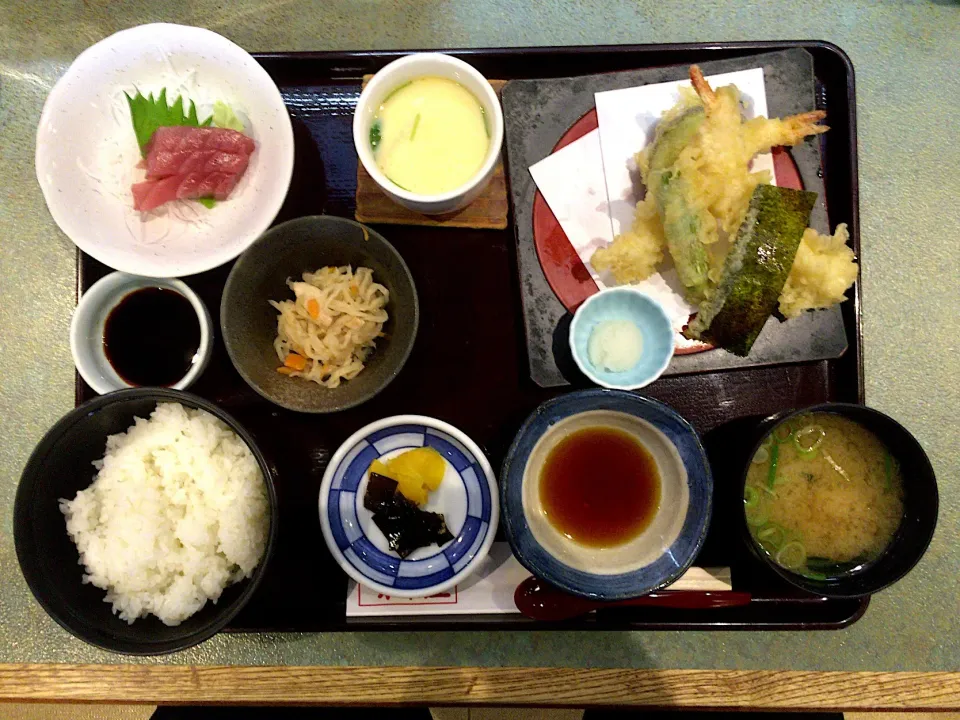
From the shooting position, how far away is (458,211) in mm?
1874

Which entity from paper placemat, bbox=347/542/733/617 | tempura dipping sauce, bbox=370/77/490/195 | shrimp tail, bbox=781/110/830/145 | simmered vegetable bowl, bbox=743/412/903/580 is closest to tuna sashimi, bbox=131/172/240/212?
tempura dipping sauce, bbox=370/77/490/195

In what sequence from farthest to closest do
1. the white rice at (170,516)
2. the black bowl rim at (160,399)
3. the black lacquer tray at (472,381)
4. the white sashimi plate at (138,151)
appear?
1. the black lacquer tray at (472,381)
2. the white sashimi plate at (138,151)
3. the white rice at (170,516)
4. the black bowl rim at (160,399)

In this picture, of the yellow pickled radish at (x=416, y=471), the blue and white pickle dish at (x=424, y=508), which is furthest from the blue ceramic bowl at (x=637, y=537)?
the yellow pickled radish at (x=416, y=471)

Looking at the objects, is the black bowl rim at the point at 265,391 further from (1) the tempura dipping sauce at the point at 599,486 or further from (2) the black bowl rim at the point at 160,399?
(1) the tempura dipping sauce at the point at 599,486

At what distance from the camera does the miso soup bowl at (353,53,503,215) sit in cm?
165

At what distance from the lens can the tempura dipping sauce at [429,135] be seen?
175cm

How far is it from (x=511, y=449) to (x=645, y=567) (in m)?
0.49

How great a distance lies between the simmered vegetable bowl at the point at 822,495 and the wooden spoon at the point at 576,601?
206 mm

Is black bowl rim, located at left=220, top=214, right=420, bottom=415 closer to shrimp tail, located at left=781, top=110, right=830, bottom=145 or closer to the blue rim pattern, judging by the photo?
the blue rim pattern

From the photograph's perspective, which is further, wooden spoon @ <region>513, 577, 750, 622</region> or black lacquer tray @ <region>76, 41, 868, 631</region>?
black lacquer tray @ <region>76, 41, 868, 631</region>

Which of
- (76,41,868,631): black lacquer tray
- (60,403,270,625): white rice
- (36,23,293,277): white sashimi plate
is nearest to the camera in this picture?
(60,403,270,625): white rice

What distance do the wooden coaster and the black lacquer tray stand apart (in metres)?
0.03

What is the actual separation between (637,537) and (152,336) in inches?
63.6

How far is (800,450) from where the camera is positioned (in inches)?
68.5
